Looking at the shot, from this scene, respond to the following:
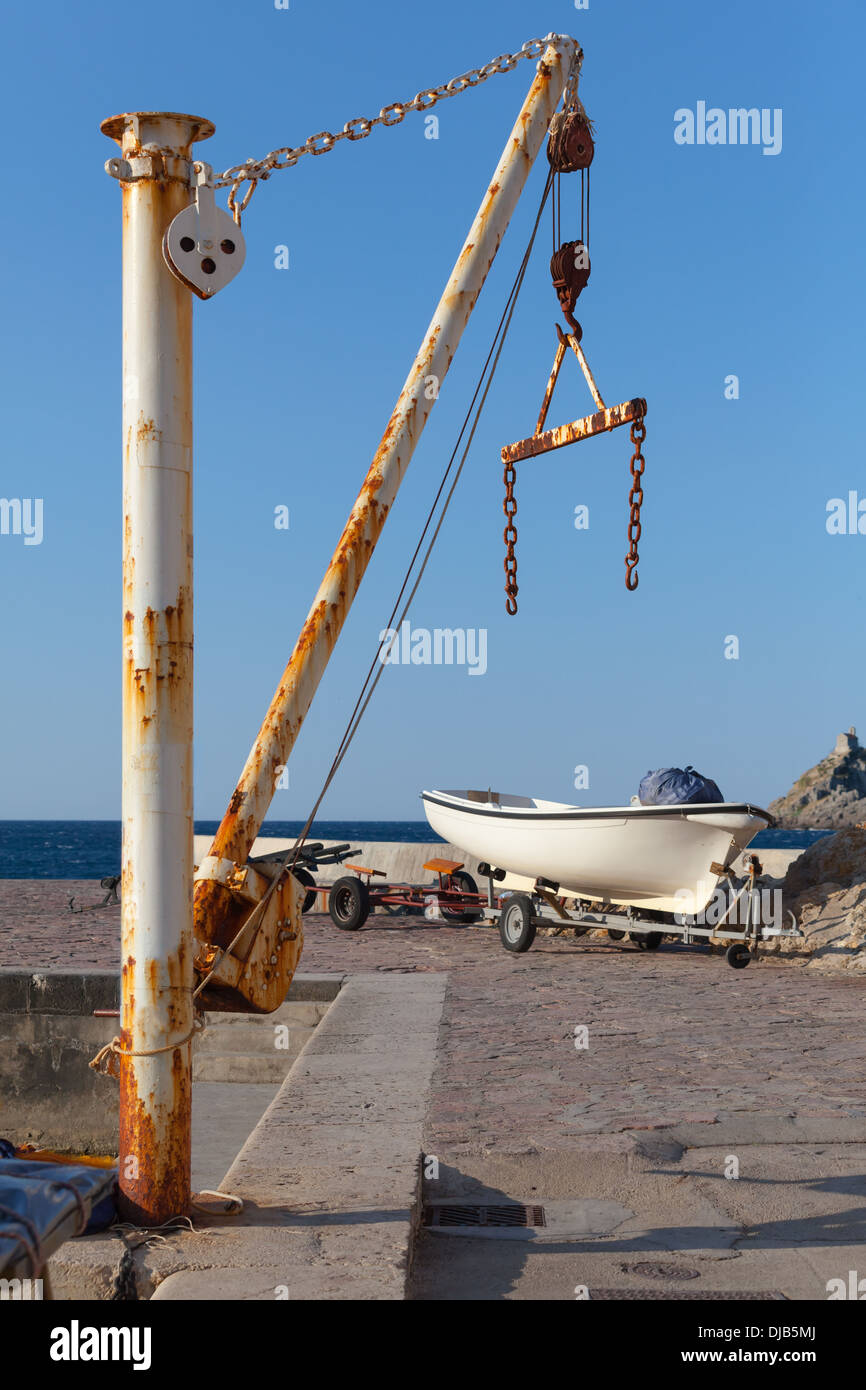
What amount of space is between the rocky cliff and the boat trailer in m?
142

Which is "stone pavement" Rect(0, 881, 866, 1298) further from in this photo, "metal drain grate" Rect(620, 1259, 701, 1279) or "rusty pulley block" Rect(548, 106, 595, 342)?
"rusty pulley block" Rect(548, 106, 595, 342)

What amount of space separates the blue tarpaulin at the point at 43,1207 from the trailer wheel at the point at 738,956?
7.79 m

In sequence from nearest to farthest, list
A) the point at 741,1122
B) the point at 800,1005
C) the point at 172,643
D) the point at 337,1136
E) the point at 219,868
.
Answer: the point at 172,643 → the point at 219,868 → the point at 337,1136 → the point at 741,1122 → the point at 800,1005

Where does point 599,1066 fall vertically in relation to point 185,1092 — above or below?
below

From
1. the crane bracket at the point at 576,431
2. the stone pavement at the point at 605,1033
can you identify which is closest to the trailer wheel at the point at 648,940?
the stone pavement at the point at 605,1033

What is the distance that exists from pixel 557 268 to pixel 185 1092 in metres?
4.86

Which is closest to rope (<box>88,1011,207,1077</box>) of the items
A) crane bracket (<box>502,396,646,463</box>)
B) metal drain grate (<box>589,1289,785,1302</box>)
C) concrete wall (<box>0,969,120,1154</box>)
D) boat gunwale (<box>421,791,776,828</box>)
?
metal drain grate (<box>589,1289,785,1302</box>)

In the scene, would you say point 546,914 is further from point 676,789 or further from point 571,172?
point 571,172

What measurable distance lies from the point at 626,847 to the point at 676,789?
692mm

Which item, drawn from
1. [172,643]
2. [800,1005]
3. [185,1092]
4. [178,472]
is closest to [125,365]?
[178,472]

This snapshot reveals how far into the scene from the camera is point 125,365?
388cm

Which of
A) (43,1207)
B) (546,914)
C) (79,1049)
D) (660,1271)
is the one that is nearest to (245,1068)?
(79,1049)

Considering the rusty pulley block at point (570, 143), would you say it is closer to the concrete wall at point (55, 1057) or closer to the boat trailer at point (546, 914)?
the boat trailer at point (546, 914)
